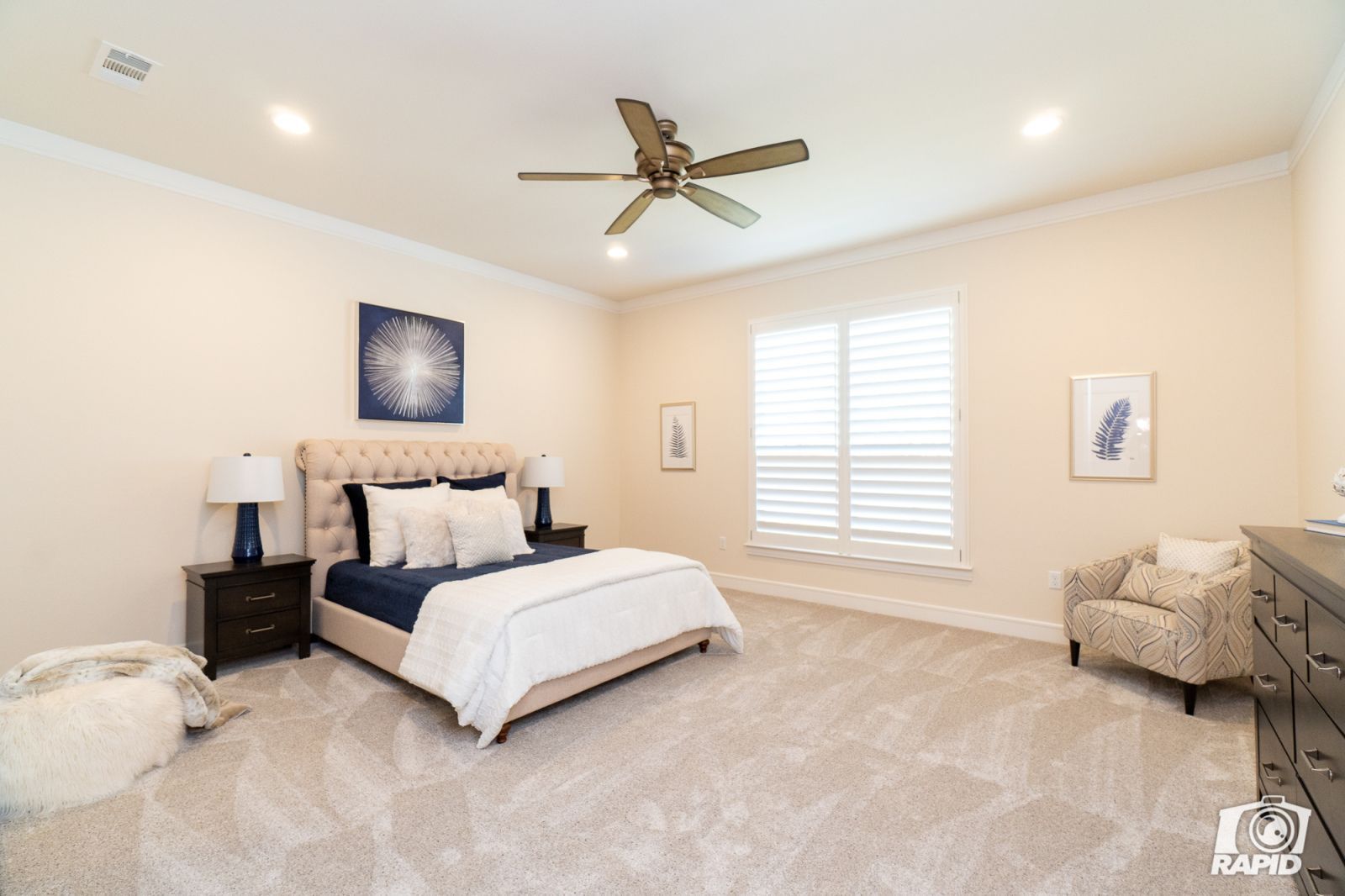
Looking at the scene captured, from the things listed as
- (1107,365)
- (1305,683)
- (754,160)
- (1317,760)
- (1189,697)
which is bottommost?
(1189,697)

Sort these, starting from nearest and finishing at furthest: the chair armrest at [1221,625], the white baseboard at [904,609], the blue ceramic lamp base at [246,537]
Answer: the chair armrest at [1221,625], the blue ceramic lamp base at [246,537], the white baseboard at [904,609]

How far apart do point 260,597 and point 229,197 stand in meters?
2.43

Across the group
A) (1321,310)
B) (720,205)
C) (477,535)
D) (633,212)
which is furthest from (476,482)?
(1321,310)

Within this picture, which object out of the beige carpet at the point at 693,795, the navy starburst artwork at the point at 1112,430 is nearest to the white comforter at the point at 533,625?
the beige carpet at the point at 693,795

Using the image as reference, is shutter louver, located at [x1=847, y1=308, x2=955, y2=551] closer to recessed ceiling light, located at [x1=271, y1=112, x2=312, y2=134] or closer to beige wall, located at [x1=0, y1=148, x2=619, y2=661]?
beige wall, located at [x1=0, y1=148, x2=619, y2=661]

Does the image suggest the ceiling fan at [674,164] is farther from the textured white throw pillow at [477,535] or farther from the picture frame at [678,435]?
the picture frame at [678,435]

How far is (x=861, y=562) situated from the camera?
481 centimetres

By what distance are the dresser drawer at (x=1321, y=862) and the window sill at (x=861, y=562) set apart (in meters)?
2.74

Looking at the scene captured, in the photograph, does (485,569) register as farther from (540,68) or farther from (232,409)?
(540,68)

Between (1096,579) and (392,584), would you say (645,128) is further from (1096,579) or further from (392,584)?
(1096,579)

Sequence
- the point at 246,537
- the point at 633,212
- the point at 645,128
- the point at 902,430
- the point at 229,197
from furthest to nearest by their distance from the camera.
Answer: the point at 902,430
the point at 229,197
the point at 246,537
the point at 633,212
the point at 645,128

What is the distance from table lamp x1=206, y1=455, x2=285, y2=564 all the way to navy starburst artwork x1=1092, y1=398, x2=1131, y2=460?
4984 millimetres

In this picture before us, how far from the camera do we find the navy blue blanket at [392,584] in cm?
312

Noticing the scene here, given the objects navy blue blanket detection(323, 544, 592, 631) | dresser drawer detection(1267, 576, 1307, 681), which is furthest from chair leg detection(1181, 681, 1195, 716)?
navy blue blanket detection(323, 544, 592, 631)
